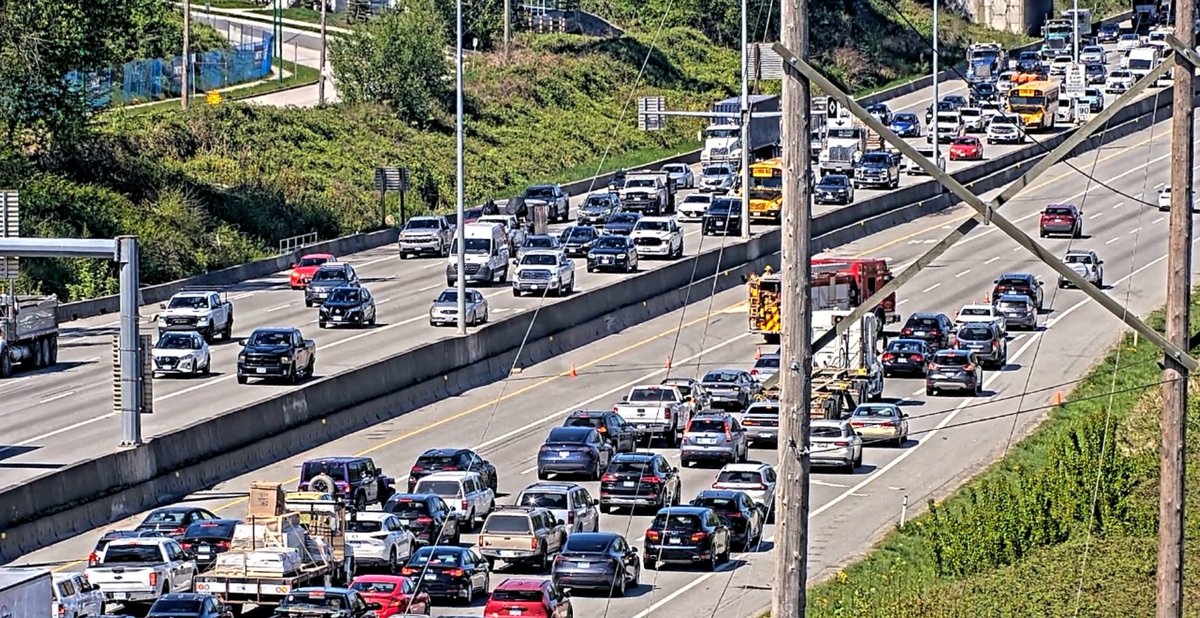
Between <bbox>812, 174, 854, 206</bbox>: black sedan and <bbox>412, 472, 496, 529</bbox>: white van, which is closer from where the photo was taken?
<bbox>412, 472, 496, 529</bbox>: white van

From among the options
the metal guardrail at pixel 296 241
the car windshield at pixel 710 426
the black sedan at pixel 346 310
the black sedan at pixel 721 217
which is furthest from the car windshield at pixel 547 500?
the metal guardrail at pixel 296 241

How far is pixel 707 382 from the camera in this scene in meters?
60.0

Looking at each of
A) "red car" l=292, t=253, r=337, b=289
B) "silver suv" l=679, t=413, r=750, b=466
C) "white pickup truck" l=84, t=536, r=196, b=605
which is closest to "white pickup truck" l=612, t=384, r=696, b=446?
"silver suv" l=679, t=413, r=750, b=466

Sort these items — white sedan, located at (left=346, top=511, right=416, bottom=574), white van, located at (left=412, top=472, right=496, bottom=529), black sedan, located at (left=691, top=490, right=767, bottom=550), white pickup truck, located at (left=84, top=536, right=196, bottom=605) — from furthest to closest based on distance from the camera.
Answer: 1. white van, located at (left=412, top=472, right=496, bottom=529)
2. black sedan, located at (left=691, top=490, right=767, bottom=550)
3. white sedan, located at (left=346, top=511, right=416, bottom=574)
4. white pickup truck, located at (left=84, top=536, right=196, bottom=605)

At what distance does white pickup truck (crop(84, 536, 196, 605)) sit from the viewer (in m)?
37.6

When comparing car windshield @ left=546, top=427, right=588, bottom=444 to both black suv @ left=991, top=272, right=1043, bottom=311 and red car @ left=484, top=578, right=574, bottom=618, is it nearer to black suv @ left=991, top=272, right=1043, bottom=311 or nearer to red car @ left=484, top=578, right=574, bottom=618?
red car @ left=484, top=578, right=574, bottom=618

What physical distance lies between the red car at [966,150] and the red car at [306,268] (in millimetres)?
33244

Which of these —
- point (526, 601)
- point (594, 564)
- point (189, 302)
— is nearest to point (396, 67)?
point (189, 302)

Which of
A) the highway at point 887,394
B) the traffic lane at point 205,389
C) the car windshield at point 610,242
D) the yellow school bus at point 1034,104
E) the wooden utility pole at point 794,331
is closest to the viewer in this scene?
the wooden utility pole at point 794,331

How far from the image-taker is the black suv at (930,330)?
66.1 meters

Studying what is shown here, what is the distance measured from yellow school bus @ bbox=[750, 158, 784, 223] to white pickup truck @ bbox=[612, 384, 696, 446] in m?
28.6

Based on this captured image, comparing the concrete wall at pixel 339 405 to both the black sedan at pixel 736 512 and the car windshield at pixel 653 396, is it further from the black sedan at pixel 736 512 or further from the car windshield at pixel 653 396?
the black sedan at pixel 736 512

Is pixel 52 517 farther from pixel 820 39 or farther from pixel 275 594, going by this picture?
pixel 820 39

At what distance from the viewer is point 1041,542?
3916 cm
